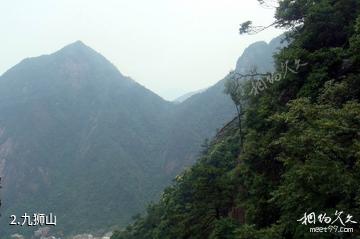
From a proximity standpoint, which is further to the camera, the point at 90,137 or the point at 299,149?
the point at 90,137

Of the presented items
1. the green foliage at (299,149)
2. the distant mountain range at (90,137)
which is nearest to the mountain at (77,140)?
the distant mountain range at (90,137)

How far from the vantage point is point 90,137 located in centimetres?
11069

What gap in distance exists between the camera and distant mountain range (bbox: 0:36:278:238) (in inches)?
3374

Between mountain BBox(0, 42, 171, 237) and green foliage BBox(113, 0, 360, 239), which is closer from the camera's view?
green foliage BBox(113, 0, 360, 239)

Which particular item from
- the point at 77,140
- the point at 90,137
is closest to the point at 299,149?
the point at 90,137

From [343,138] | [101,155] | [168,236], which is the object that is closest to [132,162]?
[101,155]

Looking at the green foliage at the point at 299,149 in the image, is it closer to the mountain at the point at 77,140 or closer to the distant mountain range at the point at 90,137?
the distant mountain range at the point at 90,137

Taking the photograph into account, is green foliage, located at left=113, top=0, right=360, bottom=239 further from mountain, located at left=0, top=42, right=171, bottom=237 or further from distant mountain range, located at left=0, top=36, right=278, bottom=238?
mountain, located at left=0, top=42, right=171, bottom=237

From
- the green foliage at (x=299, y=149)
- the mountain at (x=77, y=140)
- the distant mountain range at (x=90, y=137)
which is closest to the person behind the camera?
the green foliage at (x=299, y=149)

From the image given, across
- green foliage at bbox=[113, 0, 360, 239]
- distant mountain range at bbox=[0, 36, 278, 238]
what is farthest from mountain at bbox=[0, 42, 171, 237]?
green foliage at bbox=[113, 0, 360, 239]

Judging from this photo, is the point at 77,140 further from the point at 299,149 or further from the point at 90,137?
the point at 299,149

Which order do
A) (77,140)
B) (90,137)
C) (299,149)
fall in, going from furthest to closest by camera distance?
(77,140), (90,137), (299,149)

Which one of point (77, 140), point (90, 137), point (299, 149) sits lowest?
point (90, 137)

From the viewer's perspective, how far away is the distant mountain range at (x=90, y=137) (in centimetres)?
8569
